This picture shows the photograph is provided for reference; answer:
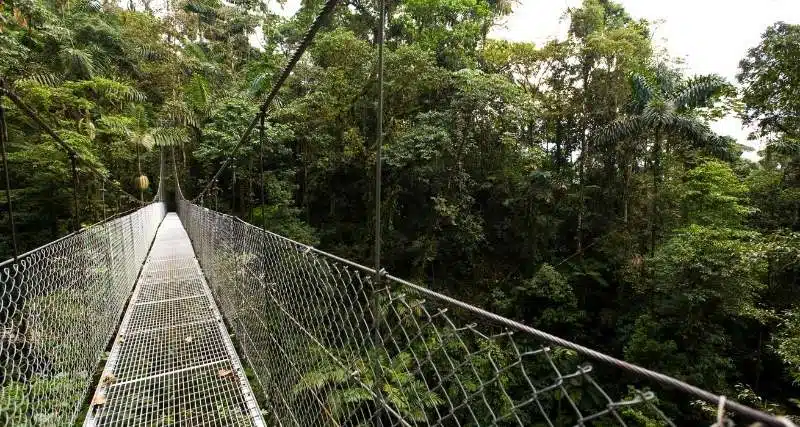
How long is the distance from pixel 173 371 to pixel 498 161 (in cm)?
648

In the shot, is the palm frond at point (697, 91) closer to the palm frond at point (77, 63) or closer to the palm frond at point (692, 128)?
the palm frond at point (692, 128)

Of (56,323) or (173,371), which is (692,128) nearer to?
(173,371)

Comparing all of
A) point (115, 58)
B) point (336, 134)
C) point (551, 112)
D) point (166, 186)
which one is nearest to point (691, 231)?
point (551, 112)

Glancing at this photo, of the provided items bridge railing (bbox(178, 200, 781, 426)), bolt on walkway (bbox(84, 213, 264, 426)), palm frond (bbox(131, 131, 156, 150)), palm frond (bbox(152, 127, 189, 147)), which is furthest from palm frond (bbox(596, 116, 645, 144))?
palm frond (bbox(131, 131, 156, 150))

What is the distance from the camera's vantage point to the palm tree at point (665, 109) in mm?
6008

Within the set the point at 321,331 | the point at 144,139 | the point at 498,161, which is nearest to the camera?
the point at 321,331

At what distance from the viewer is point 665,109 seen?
6.05 m

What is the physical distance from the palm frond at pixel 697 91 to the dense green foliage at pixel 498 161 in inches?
1.3

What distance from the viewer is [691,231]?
5469mm

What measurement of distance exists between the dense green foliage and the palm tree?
0.04 m

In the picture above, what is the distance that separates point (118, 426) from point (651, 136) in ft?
28.3

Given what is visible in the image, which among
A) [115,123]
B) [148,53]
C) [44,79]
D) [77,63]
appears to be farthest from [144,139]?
[148,53]

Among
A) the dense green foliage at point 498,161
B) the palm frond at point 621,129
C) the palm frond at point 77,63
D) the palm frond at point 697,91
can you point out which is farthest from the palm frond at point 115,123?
the palm frond at point 697,91

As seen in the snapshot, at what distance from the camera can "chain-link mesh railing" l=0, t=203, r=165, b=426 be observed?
936 mm
